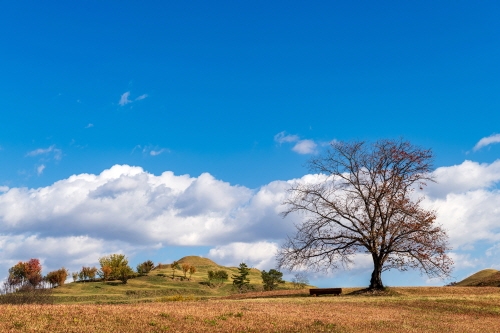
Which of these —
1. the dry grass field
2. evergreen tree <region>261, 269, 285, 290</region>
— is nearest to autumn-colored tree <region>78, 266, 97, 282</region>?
evergreen tree <region>261, 269, 285, 290</region>

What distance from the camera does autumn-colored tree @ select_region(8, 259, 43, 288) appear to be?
8475 centimetres

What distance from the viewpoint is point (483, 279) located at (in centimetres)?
6056

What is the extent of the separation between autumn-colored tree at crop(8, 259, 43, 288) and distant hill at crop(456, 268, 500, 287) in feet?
232

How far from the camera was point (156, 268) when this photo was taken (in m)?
100

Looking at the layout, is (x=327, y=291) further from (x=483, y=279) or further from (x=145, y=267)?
(x=145, y=267)

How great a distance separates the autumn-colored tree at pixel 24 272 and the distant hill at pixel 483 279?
70.8m

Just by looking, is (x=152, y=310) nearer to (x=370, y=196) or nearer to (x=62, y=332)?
(x=62, y=332)

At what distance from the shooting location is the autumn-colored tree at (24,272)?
84.8 meters

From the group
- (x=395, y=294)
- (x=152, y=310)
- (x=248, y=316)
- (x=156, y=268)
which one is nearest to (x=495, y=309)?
(x=395, y=294)

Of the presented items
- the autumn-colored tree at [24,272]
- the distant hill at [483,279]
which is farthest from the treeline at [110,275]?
the distant hill at [483,279]

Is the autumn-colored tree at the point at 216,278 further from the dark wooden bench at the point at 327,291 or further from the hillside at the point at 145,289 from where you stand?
the dark wooden bench at the point at 327,291

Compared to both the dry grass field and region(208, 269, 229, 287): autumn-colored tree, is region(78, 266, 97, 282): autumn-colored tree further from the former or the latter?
the dry grass field

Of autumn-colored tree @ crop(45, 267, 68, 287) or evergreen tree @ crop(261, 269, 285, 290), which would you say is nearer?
evergreen tree @ crop(261, 269, 285, 290)

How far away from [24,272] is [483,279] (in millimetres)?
76417
